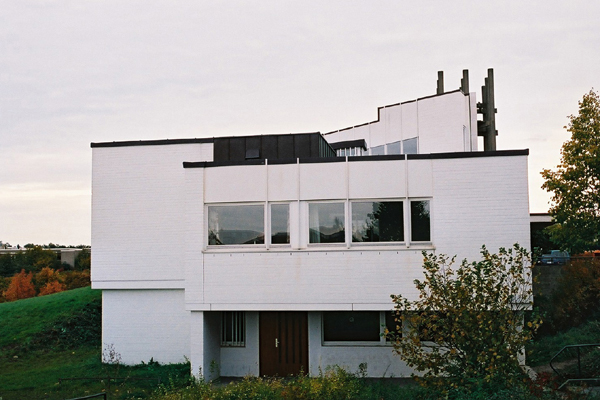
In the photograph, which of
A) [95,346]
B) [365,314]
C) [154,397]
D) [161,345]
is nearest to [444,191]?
[365,314]

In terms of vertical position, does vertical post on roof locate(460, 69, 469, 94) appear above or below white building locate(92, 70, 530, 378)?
above

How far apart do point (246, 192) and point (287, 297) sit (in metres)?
3.05

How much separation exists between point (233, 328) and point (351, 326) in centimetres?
355

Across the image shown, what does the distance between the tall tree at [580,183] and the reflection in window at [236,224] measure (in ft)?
53.1

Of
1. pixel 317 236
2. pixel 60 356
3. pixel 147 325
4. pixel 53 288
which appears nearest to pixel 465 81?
pixel 317 236

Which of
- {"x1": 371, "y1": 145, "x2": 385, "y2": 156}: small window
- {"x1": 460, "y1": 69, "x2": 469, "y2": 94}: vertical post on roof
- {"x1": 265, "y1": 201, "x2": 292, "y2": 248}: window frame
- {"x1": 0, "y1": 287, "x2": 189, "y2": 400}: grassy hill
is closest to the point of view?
{"x1": 265, "y1": 201, "x2": 292, "y2": 248}: window frame

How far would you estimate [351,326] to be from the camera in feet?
60.7

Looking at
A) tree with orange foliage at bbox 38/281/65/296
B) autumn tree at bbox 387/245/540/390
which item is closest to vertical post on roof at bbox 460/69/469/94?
autumn tree at bbox 387/245/540/390

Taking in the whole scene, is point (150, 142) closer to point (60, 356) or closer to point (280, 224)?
point (280, 224)

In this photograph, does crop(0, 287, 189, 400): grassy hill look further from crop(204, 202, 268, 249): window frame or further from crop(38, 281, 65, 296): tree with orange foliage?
crop(38, 281, 65, 296): tree with orange foliage

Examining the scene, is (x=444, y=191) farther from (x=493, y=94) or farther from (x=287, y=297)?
(x=493, y=94)

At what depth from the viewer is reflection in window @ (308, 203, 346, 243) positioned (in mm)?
17000

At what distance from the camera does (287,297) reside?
16938 mm

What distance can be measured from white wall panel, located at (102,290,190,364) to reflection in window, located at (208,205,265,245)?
168 inches
